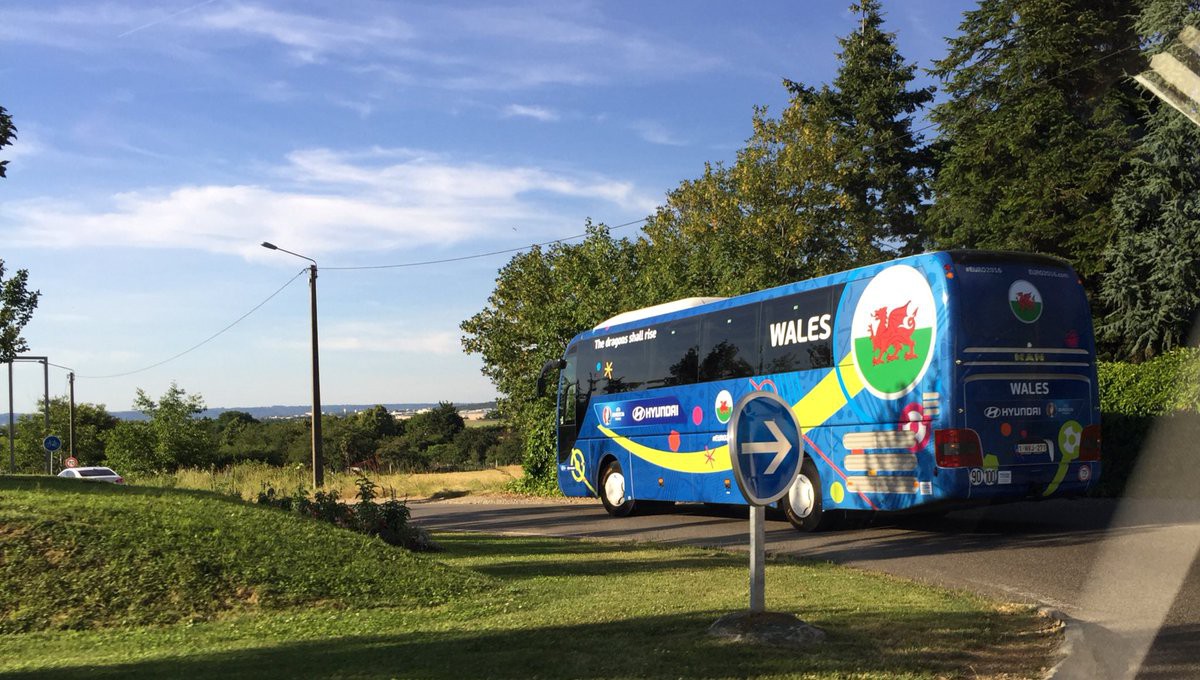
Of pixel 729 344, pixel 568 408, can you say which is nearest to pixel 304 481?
pixel 568 408

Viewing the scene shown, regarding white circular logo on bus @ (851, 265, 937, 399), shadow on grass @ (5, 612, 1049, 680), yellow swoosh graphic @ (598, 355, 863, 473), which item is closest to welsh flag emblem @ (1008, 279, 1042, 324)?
white circular logo on bus @ (851, 265, 937, 399)

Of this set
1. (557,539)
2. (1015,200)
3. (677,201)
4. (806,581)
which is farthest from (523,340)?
(806,581)

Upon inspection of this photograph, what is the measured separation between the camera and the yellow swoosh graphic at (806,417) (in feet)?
47.5

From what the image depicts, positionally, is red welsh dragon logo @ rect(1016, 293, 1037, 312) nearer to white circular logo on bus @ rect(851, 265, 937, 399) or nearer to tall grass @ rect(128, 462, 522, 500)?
white circular logo on bus @ rect(851, 265, 937, 399)

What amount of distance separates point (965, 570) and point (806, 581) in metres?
2.16

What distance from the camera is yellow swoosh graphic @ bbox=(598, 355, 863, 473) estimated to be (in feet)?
47.5

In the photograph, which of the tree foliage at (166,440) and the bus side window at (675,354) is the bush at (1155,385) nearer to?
the bus side window at (675,354)

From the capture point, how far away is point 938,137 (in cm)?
4306

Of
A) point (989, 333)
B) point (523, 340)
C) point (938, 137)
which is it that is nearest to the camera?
point (989, 333)

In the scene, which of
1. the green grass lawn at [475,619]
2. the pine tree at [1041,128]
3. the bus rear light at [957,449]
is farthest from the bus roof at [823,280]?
the pine tree at [1041,128]

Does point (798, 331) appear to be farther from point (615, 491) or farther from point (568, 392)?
point (568, 392)

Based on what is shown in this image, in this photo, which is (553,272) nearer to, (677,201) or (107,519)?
(677,201)

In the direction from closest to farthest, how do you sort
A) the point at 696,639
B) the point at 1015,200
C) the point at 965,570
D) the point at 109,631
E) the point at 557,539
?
the point at 696,639, the point at 109,631, the point at 965,570, the point at 557,539, the point at 1015,200

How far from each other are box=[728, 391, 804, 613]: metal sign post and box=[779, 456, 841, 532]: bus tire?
324 inches
